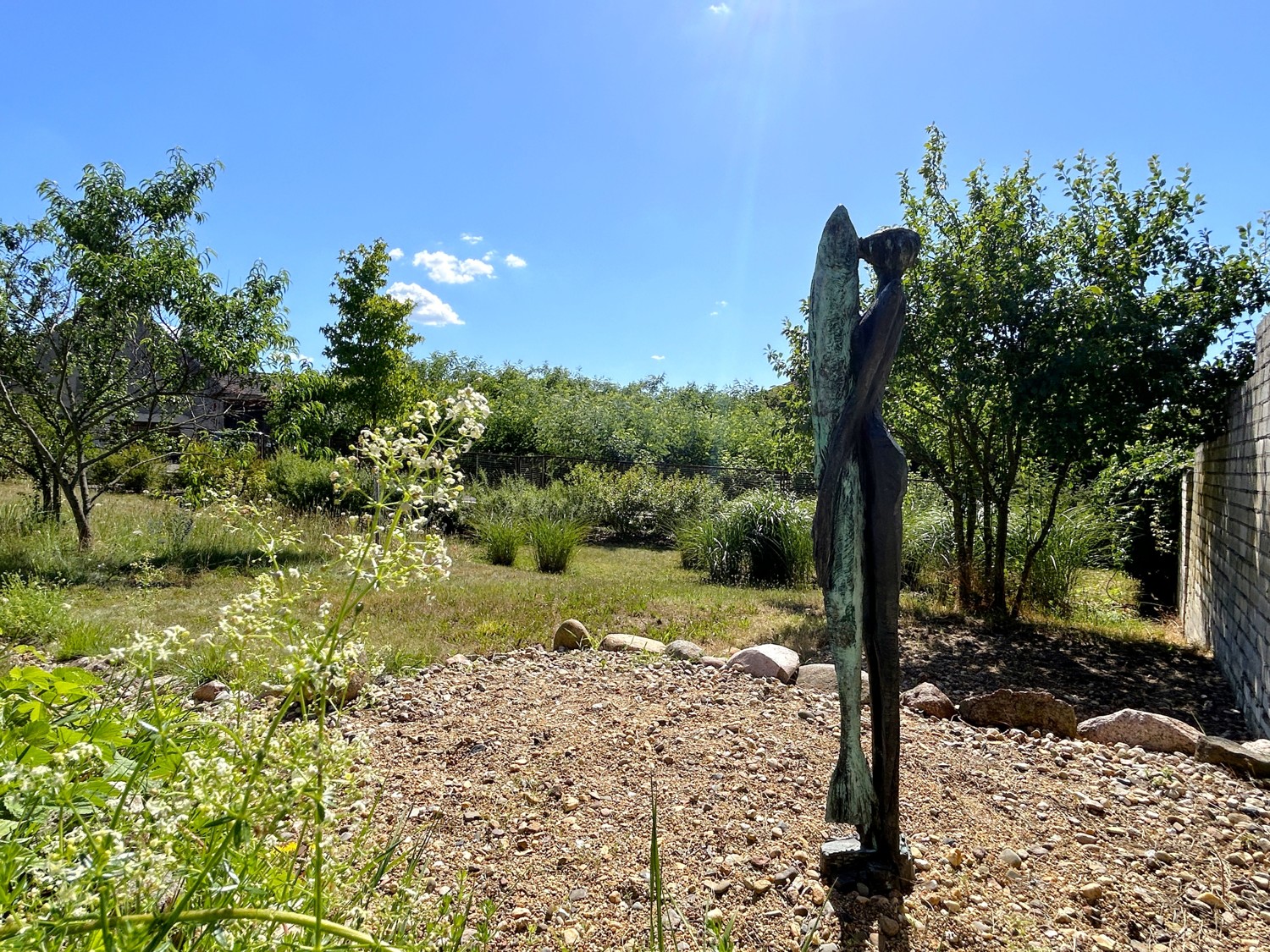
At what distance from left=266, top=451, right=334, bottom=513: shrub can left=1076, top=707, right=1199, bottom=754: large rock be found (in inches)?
433

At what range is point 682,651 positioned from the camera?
495 cm

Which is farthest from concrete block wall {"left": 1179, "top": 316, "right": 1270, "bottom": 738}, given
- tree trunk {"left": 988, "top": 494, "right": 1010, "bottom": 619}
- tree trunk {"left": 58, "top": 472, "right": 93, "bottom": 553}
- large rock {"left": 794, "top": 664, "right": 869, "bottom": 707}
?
tree trunk {"left": 58, "top": 472, "right": 93, "bottom": 553}

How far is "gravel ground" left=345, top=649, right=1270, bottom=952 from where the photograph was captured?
6.67ft

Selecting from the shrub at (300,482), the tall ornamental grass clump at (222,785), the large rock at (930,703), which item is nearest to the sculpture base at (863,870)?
the tall ornamental grass clump at (222,785)

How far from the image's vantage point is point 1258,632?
4203 mm

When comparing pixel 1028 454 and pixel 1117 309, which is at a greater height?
pixel 1117 309

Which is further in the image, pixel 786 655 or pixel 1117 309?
pixel 1117 309

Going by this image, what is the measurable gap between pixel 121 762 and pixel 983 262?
6.98 m

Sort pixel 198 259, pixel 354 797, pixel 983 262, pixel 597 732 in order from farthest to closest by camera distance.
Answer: pixel 198 259 → pixel 983 262 → pixel 597 732 → pixel 354 797

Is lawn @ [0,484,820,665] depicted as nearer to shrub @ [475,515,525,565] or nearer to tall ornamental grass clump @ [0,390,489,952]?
shrub @ [475,515,525,565]

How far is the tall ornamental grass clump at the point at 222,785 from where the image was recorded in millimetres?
709

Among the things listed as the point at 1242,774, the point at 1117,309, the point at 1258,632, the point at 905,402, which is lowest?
the point at 1242,774

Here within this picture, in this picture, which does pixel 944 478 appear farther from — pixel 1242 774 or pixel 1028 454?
pixel 1242 774

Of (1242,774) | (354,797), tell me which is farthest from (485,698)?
(1242,774)
